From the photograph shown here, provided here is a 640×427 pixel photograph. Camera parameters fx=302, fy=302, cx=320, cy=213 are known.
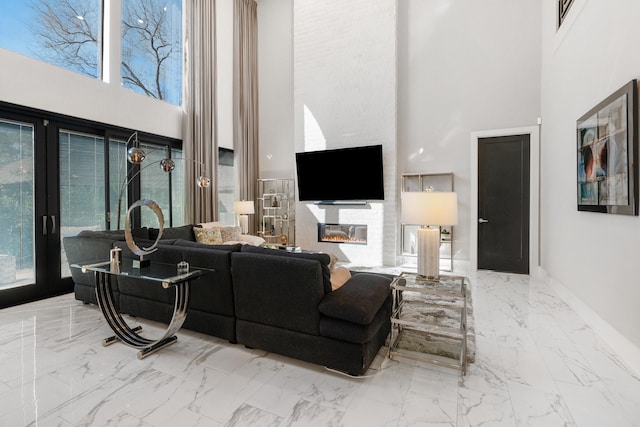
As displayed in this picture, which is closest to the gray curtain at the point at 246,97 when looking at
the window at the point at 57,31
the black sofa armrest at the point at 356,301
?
the window at the point at 57,31

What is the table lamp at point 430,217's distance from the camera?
7.75 ft

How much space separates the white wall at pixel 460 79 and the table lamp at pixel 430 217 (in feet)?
10.7

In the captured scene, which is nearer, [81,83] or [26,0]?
[26,0]

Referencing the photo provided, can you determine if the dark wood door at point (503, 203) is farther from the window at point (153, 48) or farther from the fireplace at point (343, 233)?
the window at point (153, 48)

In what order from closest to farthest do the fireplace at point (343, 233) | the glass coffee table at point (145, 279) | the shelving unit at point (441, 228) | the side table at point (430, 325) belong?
the side table at point (430, 325)
the glass coffee table at point (145, 279)
the shelving unit at point (441, 228)
the fireplace at point (343, 233)

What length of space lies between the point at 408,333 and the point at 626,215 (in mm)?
1958

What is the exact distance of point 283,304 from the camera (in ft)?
7.31

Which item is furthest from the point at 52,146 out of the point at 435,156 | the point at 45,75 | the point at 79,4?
the point at 435,156

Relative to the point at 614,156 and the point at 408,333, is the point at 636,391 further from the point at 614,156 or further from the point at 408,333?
the point at 614,156

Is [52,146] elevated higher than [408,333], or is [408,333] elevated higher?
[52,146]

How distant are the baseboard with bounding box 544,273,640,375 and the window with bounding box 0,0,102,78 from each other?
21.8ft

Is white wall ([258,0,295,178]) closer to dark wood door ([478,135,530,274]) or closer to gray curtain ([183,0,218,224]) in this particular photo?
gray curtain ([183,0,218,224])

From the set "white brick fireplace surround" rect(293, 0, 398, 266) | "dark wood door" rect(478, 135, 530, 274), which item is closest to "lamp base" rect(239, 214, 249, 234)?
"white brick fireplace surround" rect(293, 0, 398, 266)

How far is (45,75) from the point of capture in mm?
3779
